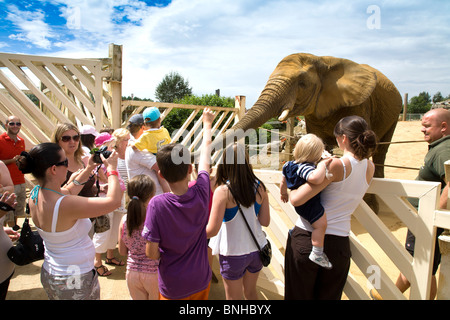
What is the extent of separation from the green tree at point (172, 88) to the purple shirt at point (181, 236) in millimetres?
37602

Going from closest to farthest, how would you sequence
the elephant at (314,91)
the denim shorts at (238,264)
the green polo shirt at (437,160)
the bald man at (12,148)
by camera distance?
the denim shorts at (238,264) → the green polo shirt at (437,160) → the bald man at (12,148) → the elephant at (314,91)

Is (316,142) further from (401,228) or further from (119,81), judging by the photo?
(119,81)

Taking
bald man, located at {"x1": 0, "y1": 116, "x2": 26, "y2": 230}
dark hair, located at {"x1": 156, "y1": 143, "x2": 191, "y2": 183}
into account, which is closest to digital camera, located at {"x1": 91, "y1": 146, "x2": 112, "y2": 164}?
dark hair, located at {"x1": 156, "y1": 143, "x2": 191, "y2": 183}

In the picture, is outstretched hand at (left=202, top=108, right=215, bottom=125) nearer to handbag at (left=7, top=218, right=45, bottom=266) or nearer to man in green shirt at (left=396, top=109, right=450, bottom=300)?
handbag at (left=7, top=218, right=45, bottom=266)

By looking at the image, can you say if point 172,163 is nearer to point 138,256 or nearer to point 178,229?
point 178,229

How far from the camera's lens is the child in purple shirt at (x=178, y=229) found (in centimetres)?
175

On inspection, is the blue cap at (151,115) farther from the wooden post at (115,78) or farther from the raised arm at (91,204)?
the wooden post at (115,78)

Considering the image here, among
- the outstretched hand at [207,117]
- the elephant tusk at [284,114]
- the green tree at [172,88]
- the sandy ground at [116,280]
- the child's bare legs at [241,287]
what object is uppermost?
the green tree at [172,88]

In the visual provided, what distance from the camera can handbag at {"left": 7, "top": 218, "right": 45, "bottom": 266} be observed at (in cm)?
196

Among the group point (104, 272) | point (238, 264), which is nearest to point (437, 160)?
point (238, 264)

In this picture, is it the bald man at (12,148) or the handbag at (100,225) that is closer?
the handbag at (100,225)

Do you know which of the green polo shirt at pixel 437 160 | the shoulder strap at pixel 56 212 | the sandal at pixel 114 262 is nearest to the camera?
the shoulder strap at pixel 56 212

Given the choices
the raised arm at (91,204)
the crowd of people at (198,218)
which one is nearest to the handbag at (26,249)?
the crowd of people at (198,218)
